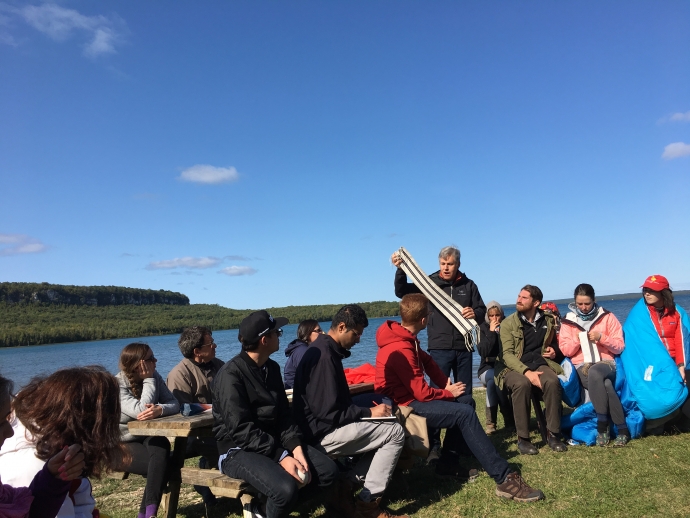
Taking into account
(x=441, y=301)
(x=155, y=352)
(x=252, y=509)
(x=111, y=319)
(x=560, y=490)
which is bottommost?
(x=155, y=352)

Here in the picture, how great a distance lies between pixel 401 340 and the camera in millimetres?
5012

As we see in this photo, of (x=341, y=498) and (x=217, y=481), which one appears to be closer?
(x=217, y=481)

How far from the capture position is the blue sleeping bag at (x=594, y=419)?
5977 millimetres

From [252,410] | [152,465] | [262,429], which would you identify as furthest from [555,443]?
[152,465]

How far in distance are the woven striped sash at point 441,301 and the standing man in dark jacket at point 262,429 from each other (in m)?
2.56

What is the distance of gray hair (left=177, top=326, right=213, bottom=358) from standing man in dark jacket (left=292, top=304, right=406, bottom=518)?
5.15 ft

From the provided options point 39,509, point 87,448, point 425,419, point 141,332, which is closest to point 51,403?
point 87,448

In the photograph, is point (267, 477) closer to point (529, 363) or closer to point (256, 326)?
point (256, 326)

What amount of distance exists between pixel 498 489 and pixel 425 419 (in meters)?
0.80

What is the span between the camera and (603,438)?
19.2 ft

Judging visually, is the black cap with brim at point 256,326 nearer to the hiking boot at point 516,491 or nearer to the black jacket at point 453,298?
the hiking boot at point 516,491

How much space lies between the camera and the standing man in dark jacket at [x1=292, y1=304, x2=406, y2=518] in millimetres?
4203

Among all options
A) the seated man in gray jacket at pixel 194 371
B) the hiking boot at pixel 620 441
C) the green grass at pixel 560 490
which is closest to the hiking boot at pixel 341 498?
the green grass at pixel 560 490

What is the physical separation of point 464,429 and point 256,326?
2.09 metres
